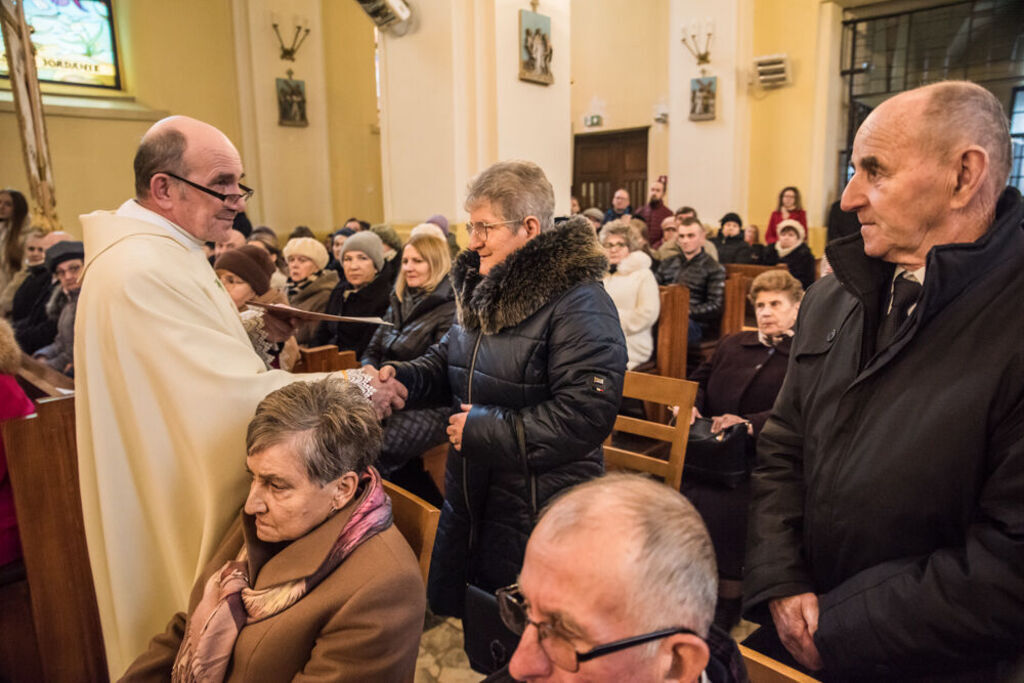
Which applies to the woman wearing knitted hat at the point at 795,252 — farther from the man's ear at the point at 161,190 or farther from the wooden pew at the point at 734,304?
the man's ear at the point at 161,190

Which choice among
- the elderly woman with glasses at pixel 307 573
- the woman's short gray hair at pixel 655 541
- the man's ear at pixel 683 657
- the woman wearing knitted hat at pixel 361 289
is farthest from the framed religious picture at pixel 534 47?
the man's ear at pixel 683 657

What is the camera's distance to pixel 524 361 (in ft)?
6.11

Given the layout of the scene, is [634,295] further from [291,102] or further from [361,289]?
[291,102]

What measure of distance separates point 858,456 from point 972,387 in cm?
23

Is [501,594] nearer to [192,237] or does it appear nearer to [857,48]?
[192,237]

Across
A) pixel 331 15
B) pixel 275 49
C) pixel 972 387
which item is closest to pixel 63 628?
pixel 972 387

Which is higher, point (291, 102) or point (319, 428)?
point (291, 102)

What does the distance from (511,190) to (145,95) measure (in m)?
9.02

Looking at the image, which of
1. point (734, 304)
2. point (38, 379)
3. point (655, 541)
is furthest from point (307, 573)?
point (734, 304)

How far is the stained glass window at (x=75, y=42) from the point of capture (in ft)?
27.7

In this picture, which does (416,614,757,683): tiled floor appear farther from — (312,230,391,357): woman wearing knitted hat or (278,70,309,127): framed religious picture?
(278,70,309,127): framed religious picture

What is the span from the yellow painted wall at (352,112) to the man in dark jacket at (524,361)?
8644 mm

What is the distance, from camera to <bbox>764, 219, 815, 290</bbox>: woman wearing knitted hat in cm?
677

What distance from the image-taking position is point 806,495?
1445mm
